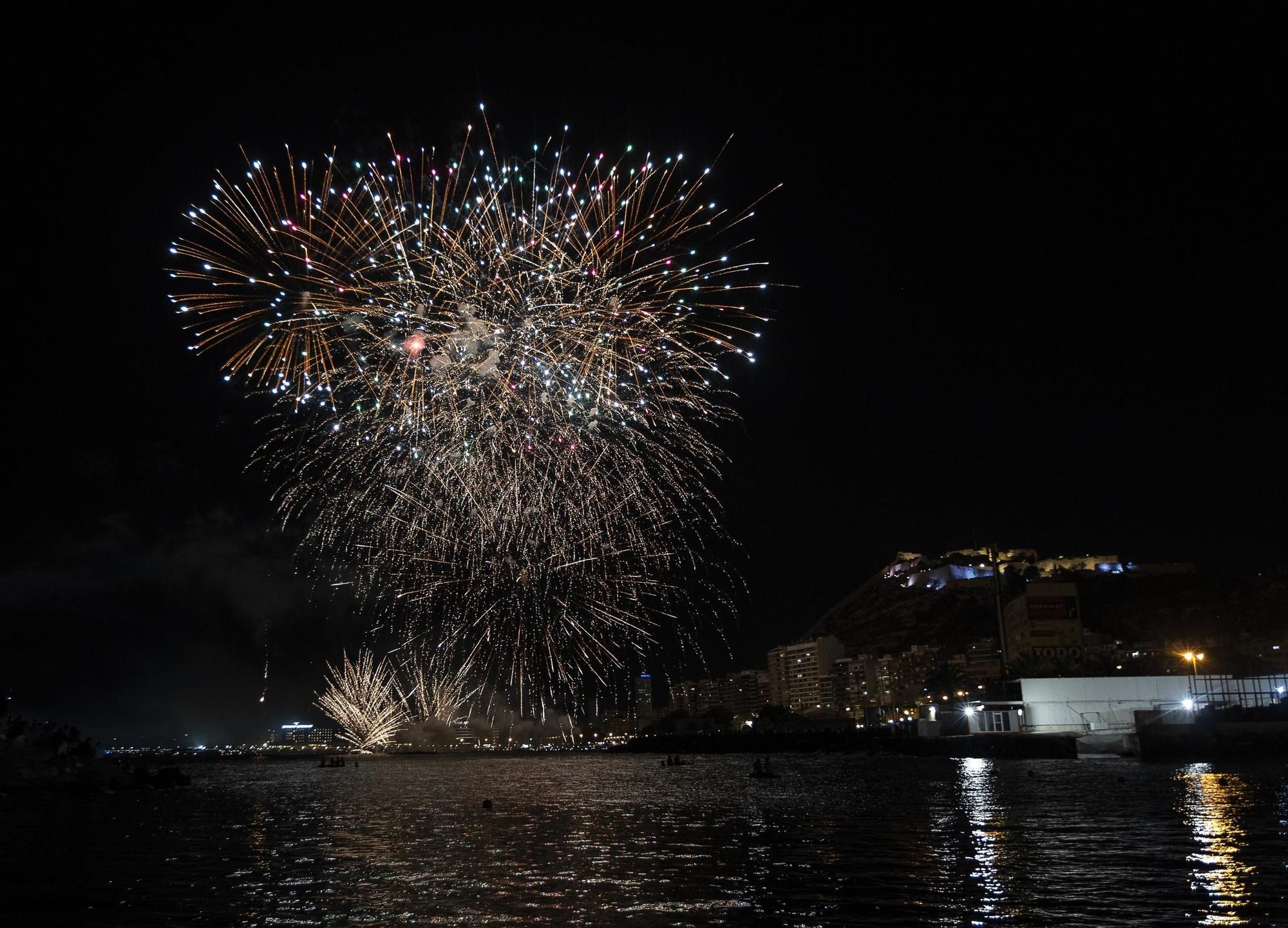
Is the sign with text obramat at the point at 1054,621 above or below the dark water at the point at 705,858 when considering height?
above

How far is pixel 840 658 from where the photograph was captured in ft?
653

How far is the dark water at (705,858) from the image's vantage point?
16.7m

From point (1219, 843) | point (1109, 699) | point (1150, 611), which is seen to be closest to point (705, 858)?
point (1219, 843)

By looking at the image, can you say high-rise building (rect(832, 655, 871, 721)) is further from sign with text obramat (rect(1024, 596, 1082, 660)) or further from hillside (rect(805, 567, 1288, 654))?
sign with text obramat (rect(1024, 596, 1082, 660))

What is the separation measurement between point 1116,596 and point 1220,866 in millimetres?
170333

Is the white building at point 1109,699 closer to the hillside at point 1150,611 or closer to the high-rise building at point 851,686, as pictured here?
the hillside at point 1150,611

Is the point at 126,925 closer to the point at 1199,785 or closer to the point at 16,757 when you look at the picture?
the point at 1199,785

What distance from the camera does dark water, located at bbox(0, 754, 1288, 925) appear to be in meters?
16.7

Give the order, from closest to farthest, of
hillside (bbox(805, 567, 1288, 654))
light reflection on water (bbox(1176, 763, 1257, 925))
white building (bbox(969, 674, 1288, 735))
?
light reflection on water (bbox(1176, 763, 1257, 925)), white building (bbox(969, 674, 1288, 735)), hillside (bbox(805, 567, 1288, 654))

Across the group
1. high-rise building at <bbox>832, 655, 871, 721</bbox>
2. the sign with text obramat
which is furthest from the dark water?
high-rise building at <bbox>832, 655, 871, 721</bbox>

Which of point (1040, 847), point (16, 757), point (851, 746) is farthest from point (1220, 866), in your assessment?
point (851, 746)

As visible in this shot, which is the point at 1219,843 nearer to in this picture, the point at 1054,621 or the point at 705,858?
the point at 705,858

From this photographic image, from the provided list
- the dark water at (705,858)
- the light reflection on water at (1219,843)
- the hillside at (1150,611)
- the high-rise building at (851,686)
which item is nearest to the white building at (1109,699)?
the dark water at (705,858)

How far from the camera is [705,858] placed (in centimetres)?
2320
